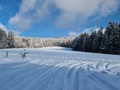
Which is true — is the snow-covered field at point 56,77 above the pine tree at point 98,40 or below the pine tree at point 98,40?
below

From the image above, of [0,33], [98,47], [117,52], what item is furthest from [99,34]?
[0,33]

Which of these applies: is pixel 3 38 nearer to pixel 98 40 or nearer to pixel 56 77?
pixel 98 40

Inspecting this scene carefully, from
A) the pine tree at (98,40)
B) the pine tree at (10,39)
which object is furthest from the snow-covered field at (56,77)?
the pine tree at (10,39)

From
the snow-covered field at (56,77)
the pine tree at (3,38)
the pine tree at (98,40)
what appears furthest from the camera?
the pine tree at (3,38)

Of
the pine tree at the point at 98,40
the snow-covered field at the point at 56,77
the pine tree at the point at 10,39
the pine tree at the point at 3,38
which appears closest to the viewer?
the snow-covered field at the point at 56,77

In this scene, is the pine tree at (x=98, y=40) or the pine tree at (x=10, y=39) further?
the pine tree at (x=10, y=39)

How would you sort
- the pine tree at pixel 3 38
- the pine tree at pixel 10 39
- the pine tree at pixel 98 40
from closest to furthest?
the pine tree at pixel 98 40
the pine tree at pixel 3 38
the pine tree at pixel 10 39

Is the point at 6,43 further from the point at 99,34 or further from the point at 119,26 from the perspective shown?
the point at 119,26

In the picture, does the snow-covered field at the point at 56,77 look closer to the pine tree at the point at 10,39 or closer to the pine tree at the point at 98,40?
the pine tree at the point at 98,40

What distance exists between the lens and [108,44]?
4809 cm

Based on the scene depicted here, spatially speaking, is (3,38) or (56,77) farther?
(3,38)

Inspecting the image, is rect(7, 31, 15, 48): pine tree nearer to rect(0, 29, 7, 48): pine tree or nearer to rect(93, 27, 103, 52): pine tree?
rect(0, 29, 7, 48): pine tree

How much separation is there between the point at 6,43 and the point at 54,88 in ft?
237

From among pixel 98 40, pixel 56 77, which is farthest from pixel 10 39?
pixel 56 77
